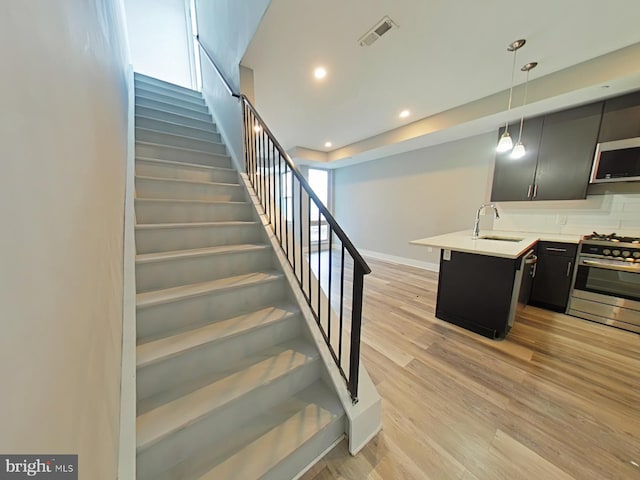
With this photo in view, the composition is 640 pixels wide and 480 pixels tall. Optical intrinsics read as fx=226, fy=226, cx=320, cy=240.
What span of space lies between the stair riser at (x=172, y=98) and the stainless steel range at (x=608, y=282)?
213 inches

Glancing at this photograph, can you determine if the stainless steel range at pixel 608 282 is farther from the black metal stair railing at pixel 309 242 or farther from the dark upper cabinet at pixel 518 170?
the black metal stair railing at pixel 309 242

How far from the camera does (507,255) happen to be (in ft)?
6.24

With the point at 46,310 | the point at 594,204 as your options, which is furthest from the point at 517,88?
the point at 46,310

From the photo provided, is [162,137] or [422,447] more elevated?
[162,137]

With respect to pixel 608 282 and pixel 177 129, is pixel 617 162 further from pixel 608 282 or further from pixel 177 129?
pixel 177 129

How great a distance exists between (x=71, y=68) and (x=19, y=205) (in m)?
0.63

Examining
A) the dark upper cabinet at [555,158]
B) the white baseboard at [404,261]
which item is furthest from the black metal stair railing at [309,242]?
the dark upper cabinet at [555,158]

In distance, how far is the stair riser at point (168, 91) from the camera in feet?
10.5

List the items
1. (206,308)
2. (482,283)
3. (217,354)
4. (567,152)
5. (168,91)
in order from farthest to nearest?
(168,91), (567,152), (482,283), (206,308), (217,354)

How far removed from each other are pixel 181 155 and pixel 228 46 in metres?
1.42

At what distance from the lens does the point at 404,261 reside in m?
4.98

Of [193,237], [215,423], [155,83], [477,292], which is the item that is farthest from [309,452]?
[155,83]

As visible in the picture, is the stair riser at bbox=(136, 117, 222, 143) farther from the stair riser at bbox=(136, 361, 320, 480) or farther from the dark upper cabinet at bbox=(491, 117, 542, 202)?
the dark upper cabinet at bbox=(491, 117, 542, 202)

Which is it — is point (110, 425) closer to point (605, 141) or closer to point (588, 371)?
point (588, 371)
